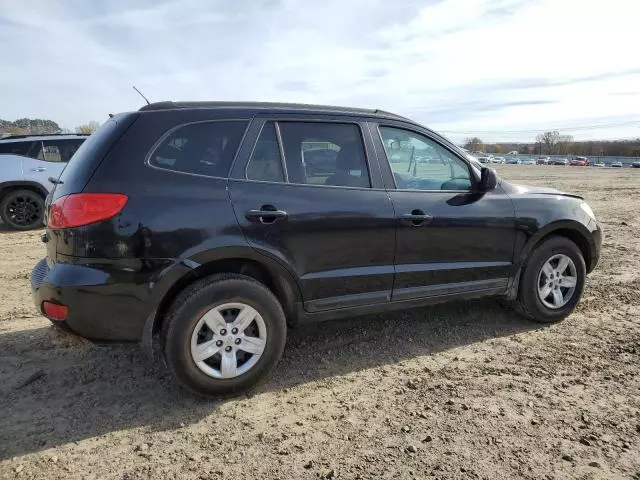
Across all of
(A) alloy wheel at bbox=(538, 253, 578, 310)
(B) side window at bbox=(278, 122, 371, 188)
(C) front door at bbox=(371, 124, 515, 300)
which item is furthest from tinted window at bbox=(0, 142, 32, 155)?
(A) alloy wheel at bbox=(538, 253, 578, 310)

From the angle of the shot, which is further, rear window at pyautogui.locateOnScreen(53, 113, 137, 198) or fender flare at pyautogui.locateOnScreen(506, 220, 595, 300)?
fender flare at pyautogui.locateOnScreen(506, 220, 595, 300)

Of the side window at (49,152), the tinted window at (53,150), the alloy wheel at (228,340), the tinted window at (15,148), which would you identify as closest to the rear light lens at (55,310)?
the alloy wheel at (228,340)

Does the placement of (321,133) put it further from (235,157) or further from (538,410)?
(538,410)

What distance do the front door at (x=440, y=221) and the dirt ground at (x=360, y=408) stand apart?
1.81 feet

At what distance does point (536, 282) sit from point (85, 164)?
370cm

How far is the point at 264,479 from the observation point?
242 cm

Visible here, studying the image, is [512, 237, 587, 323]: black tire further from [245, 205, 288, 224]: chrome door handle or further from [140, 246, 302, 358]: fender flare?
[245, 205, 288, 224]: chrome door handle

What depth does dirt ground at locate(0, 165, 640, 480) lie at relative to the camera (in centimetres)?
253

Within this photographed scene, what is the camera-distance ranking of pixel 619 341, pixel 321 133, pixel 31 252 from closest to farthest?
pixel 321 133
pixel 619 341
pixel 31 252

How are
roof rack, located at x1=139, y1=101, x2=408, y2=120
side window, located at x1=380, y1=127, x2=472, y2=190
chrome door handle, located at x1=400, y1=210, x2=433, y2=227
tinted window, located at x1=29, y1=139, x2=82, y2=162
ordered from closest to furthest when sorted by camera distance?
roof rack, located at x1=139, y1=101, x2=408, y2=120 < chrome door handle, located at x1=400, y1=210, x2=433, y2=227 < side window, located at x1=380, y1=127, x2=472, y2=190 < tinted window, located at x1=29, y1=139, x2=82, y2=162

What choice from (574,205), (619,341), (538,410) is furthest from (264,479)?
(574,205)

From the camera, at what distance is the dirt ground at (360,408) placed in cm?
253

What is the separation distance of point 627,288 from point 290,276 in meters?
4.15

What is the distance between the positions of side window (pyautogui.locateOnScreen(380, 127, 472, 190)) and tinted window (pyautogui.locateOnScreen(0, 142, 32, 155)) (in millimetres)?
8804
